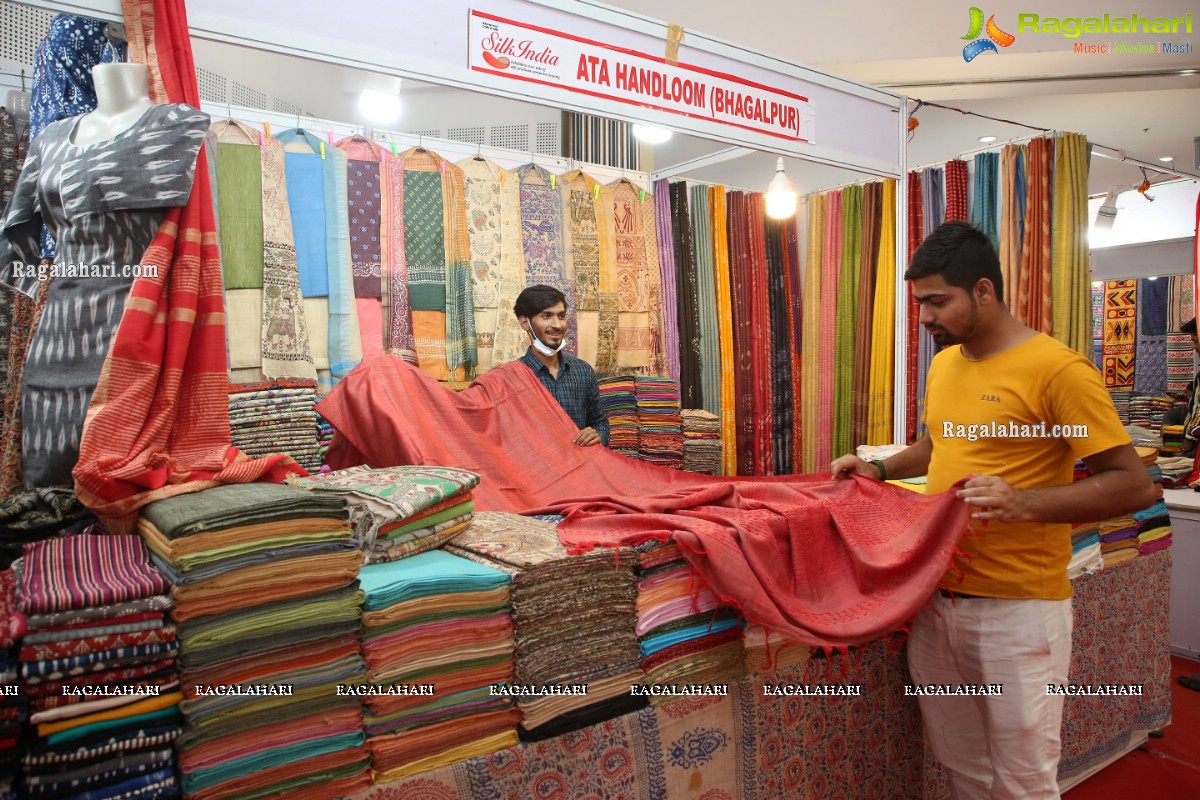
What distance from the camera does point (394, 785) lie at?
1.47 metres

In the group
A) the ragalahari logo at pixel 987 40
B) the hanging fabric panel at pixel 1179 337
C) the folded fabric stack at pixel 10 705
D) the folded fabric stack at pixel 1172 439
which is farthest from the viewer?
the hanging fabric panel at pixel 1179 337

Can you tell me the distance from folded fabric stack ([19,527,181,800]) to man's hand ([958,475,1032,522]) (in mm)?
1563

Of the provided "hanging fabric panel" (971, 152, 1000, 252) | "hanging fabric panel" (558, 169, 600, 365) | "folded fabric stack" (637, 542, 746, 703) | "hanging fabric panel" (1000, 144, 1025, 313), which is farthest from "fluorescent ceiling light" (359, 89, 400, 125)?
"folded fabric stack" (637, 542, 746, 703)

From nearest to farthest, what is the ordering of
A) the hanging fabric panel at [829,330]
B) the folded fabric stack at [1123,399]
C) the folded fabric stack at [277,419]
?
the folded fabric stack at [277,419]
the hanging fabric panel at [829,330]
the folded fabric stack at [1123,399]

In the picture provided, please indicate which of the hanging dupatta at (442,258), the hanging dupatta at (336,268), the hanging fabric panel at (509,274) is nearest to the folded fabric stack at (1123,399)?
the hanging fabric panel at (509,274)

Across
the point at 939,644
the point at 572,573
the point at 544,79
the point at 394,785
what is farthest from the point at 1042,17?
the point at 394,785

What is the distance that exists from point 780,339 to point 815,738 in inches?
127

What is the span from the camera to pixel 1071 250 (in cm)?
429

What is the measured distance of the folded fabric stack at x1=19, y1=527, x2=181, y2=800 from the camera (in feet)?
3.71

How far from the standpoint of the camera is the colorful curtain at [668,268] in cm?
463

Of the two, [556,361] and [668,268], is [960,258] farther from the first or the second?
[668,268]

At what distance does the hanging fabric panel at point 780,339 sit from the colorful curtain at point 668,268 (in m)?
0.71

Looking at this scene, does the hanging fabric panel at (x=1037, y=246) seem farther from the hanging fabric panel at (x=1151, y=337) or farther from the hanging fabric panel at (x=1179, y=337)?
the hanging fabric panel at (x=1151, y=337)

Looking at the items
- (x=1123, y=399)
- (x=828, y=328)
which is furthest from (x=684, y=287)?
(x=1123, y=399)
